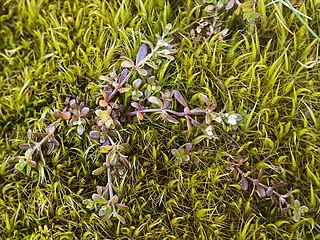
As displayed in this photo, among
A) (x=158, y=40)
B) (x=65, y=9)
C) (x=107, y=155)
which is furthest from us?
(x=65, y=9)

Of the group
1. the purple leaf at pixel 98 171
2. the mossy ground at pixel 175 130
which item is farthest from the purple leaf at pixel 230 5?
the purple leaf at pixel 98 171

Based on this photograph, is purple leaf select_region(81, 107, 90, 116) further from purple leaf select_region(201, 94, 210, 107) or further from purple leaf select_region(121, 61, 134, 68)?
purple leaf select_region(201, 94, 210, 107)

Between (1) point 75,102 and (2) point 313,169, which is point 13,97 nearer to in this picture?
(1) point 75,102

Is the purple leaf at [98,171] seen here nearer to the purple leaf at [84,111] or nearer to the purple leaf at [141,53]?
the purple leaf at [84,111]

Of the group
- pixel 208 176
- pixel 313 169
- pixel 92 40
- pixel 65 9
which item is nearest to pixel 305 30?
pixel 313 169

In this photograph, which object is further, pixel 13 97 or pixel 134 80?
pixel 13 97

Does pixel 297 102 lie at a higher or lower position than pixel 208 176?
higher
